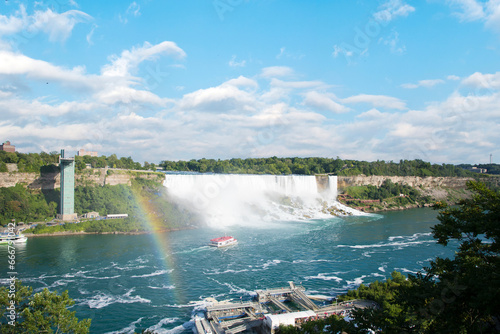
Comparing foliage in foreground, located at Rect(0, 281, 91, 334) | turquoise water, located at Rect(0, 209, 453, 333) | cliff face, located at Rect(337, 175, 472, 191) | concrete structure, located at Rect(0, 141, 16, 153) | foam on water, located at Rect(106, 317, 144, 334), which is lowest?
foam on water, located at Rect(106, 317, 144, 334)

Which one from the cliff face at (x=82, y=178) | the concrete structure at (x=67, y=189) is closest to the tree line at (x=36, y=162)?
the cliff face at (x=82, y=178)

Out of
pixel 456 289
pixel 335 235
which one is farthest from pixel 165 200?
pixel 456 289

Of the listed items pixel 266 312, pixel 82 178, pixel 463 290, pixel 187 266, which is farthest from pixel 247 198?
pixel 463 290

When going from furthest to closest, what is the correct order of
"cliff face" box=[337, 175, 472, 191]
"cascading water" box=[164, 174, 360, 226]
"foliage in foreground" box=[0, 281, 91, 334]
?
"cliff face" box=[337, 175, 472, 191] < "cascading water" box=[164, 174, 360, 226] < "foliage in foreground" box=[0, 281, 91, 334]

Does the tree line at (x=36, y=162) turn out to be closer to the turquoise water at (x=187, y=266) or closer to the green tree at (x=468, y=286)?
the turquoise water at (x=187, y=266)

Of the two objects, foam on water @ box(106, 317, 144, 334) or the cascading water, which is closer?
foam on water @ box(106, 317, 144, 334)

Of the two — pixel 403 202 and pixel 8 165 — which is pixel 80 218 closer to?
pixel 8 165

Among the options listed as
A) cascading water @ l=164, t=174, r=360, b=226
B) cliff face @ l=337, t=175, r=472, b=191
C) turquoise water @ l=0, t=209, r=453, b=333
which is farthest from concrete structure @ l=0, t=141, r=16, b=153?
cliff face @ l=337, t=175, r=472, b=191

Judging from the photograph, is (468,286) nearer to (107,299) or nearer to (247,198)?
(107,299)

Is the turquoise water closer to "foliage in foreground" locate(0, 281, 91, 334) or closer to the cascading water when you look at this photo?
"foliage in foreground" locate(0, 281, 91, 334)
